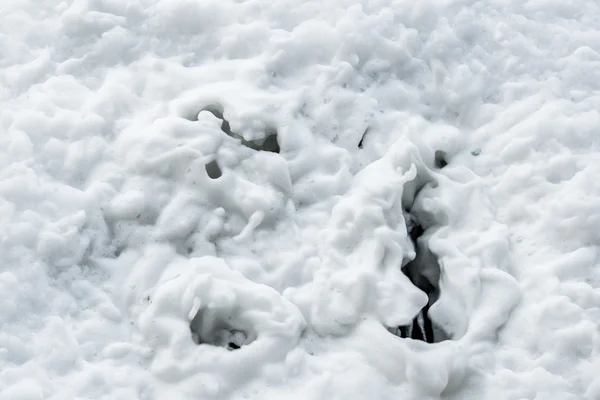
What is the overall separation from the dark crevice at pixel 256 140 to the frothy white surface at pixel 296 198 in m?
0.01

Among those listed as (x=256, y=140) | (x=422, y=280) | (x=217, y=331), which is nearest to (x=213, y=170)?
(x=256, y=140)

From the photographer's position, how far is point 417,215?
50.9 inches

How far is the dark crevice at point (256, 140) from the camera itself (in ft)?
4.36

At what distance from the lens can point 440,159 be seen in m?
1.37

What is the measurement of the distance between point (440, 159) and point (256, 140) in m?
0.33

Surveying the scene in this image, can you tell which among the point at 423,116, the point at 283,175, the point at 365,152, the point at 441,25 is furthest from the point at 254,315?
the point at 441,25

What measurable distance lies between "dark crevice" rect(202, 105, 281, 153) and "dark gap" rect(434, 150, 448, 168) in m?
0.28

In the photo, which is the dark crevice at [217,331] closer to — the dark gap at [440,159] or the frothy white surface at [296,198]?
the frothy white surface at [296,198]

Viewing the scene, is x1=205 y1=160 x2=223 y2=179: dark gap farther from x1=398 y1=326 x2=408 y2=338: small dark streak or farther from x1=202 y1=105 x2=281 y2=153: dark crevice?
x1=398 y1=326 x2=408 y2=338: small dark streak

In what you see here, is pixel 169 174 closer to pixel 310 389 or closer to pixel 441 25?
pixel 310 389

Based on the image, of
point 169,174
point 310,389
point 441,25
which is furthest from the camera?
point 441,25

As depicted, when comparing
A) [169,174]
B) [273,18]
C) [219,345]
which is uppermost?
[273,18]

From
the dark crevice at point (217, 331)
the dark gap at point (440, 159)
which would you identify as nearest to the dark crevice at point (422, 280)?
the dark gap at point (440, 159)

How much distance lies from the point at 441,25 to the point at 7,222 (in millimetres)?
864
